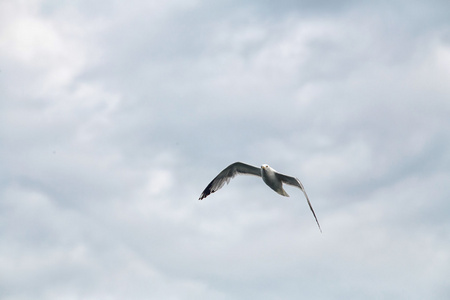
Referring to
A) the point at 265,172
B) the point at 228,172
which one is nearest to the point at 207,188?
the point at 228,172

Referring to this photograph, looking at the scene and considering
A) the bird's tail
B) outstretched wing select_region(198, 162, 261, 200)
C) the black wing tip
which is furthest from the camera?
the black wing tip

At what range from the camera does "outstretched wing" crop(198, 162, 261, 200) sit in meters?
48.4

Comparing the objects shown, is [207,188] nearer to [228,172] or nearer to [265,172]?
[228,172]

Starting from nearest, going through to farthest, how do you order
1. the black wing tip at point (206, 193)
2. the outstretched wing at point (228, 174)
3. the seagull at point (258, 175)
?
1. the seagull at point (258, 175)
2. the outstretched wing at point (228, 174)
3. the black wing tip at point (206, 193)

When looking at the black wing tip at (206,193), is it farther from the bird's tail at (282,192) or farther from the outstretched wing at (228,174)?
the bird's tail at (282,192)

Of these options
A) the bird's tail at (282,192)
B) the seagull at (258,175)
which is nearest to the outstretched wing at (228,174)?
the seagull at (258,175)

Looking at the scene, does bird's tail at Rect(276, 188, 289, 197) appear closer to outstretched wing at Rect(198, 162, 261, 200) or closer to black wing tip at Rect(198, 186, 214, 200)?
outstretched wing at Rect(198, 162, 261, 200)

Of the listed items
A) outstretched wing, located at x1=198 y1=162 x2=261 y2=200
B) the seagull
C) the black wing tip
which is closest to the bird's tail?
the seagull

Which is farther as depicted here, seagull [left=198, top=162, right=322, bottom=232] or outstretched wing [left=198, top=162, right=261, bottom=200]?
outstretched wing [left=198, top=162, right=261, bottom=200]

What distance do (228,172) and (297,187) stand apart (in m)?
7.70

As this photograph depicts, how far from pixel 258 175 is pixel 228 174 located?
298cm

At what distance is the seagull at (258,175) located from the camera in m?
44.9

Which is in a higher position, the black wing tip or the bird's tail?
the black wing tip

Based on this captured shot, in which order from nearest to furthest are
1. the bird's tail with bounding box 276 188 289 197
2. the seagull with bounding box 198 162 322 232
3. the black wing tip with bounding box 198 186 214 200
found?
the seagull with bounding box 198 162 322 232, the bird's tail with bounding box 276 188 289 197, the black wing tip with bounding box 198 186 214 200
